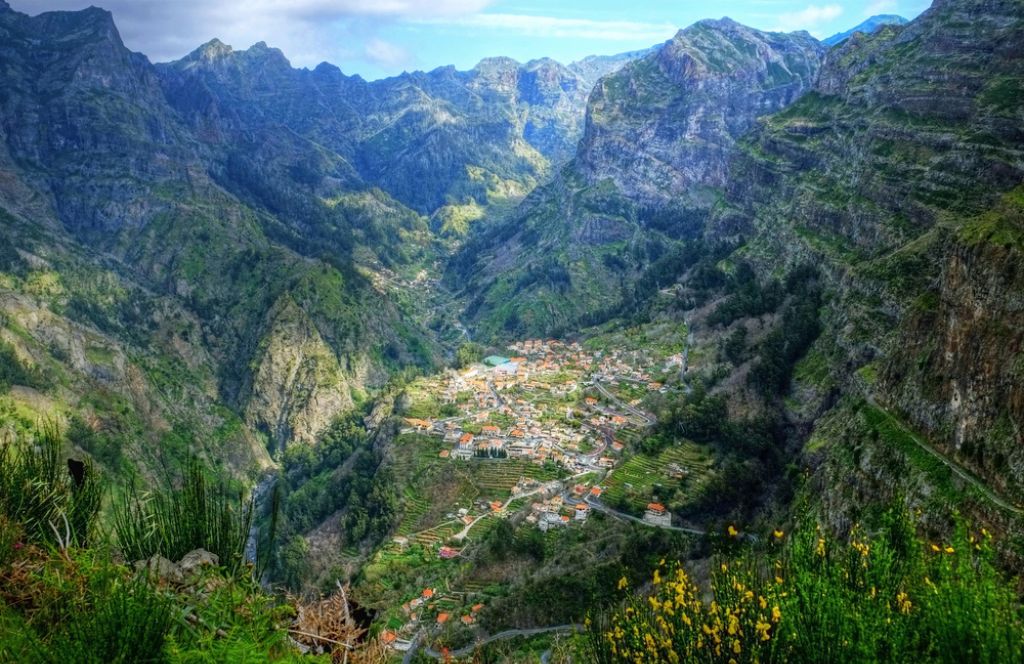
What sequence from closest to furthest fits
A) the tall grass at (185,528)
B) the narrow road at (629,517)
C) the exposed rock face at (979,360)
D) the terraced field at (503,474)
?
the tall grass at (185,528) → the exposed rock face at (979,360) → the narrow road at (629,517) → the terraced field at (503,474)

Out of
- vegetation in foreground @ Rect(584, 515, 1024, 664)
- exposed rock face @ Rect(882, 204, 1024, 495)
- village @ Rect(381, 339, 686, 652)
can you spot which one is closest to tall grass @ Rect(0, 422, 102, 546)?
vegetation in foreground @ Rect(584, 515, 1024, 664)

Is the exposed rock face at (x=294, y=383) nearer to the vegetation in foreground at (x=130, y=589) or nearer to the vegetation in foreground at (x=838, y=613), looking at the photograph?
the vegetation in foreground at (x=130, y=589)

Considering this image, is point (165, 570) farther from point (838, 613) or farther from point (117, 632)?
point (838, 613)

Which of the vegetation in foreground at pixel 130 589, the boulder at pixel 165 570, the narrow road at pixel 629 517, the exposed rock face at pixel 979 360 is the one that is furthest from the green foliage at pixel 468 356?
the boulder at pixel 165 570

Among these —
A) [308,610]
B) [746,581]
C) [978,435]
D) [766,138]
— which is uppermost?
[766,138]

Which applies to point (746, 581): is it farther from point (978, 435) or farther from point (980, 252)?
point (980, 252)

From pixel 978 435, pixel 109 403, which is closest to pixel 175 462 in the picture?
pixel 109 403
